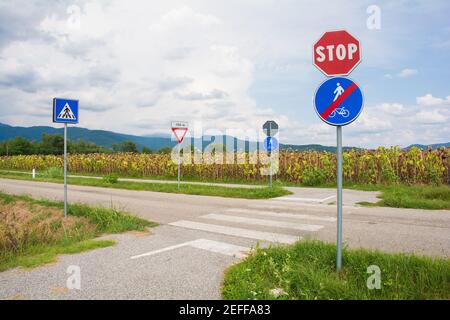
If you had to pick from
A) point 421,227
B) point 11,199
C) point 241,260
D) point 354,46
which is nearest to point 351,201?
point 421,227

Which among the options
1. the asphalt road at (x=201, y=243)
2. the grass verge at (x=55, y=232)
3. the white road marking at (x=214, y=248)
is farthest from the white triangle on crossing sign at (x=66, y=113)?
the white road marking at (x=214, y=248)

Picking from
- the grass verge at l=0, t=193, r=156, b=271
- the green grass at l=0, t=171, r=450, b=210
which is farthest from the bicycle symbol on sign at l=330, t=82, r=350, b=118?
the green grass at l=0, t=171, r=450, b=210

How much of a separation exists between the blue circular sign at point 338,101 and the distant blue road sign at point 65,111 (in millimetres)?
6722

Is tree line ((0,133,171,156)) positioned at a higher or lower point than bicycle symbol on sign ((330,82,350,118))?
higher

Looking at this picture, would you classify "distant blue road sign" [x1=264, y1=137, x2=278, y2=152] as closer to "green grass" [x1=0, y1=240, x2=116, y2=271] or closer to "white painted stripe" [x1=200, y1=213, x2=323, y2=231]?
"white painted stripe" [x1=200, y1=213, x2=323, y2=231]

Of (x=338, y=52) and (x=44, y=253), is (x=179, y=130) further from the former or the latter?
(x=338, y=52)

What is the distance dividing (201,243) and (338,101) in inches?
146

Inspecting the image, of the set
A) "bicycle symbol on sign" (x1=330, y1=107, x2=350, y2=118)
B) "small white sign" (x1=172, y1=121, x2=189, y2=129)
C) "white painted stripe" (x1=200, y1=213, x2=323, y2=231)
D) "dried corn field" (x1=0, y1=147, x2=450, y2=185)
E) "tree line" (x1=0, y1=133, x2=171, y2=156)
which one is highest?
→ "tree line" (x1=0, y1=133, x2=171, y2=156)

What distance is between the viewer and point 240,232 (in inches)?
297

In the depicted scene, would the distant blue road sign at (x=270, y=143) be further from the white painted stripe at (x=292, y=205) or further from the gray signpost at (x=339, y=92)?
the gray signpost at (x=339, y=92)

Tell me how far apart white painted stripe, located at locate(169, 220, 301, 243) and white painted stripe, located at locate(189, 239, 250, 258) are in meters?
0.75

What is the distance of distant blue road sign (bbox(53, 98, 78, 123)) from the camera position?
8.65 metres

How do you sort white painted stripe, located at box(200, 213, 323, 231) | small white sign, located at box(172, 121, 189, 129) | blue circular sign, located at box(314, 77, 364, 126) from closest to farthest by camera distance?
blue circular sign, located at box(314, 77, 364, 126) < white painted stripe, located at box(200, 213, 323, 231) < small white sign, located at box(172, 121, 189, 129)
